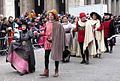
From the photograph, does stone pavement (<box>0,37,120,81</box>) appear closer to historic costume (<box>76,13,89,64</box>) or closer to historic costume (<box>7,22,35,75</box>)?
historic costume (<box>7,22,35,75</box>)

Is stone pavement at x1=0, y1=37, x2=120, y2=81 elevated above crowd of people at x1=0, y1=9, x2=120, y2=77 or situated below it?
below

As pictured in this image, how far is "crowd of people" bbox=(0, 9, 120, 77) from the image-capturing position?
11852mm

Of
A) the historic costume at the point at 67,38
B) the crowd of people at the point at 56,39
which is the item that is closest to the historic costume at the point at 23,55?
the crowd of people at the point at 56,39

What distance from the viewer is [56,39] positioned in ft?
38.8

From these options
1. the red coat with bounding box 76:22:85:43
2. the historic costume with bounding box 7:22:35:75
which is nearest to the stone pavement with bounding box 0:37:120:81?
the historic costume with bounding box 7:22:35:75

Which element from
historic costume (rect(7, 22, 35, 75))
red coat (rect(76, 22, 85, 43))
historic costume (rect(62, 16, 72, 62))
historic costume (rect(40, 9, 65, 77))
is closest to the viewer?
historic costume (rect(40, 9, 65, 77))

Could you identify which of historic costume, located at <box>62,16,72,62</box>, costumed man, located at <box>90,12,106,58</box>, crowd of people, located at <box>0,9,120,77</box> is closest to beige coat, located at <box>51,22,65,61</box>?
crowd of people, located at <box>0,9,120,77</box>

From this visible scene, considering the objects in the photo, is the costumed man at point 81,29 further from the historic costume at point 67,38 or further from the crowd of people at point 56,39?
the historic costume at point 67,38

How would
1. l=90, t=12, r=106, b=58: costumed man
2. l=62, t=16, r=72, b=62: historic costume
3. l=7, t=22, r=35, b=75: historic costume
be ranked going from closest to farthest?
l=7, t=22, r=35, b=75: historic costume
l=62, t=16, r=72, b=62: historic costume
l=90, t=12, r=106, b=58: costumed man

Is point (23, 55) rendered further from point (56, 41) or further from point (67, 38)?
point (67, 38)

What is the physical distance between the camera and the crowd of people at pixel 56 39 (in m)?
11.9

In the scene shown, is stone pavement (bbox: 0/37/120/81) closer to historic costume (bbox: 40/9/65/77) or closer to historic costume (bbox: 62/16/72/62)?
historic costume (bbox: 62/16/72/62)

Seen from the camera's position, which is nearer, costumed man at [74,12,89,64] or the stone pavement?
the stone pavement

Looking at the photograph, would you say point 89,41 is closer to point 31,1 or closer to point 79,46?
point 79,46
